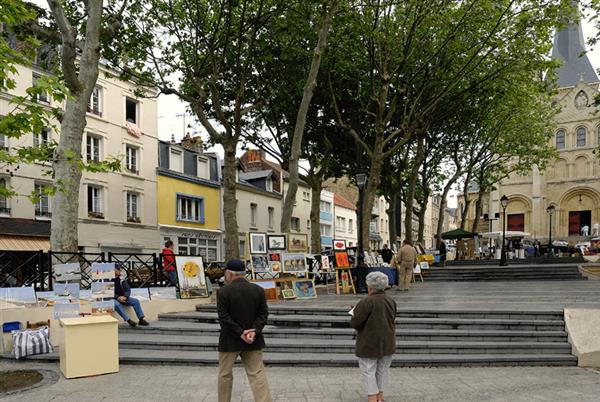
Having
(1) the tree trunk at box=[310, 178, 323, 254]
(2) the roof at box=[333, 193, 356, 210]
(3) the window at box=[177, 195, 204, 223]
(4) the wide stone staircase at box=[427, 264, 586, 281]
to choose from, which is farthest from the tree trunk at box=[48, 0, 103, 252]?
(2) the roof at box=[333, 193, 356, 210]

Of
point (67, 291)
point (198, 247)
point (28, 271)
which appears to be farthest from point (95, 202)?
point (67, 291)

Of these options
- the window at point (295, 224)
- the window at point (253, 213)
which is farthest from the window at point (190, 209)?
the window at point (295, 224)

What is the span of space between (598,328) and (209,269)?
1336 centimetres

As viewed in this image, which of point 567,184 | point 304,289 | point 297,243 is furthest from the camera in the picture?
point 567,184

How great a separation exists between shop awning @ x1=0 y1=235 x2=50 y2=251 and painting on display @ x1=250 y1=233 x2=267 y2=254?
11.5 metres

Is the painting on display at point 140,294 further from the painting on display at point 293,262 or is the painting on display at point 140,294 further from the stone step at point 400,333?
the painting on display at point 293,262

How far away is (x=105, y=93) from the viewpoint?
86.4 feet

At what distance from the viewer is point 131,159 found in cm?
2828

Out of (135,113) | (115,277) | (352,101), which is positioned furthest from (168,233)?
(115,277)

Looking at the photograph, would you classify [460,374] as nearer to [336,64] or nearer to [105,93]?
[336,64]

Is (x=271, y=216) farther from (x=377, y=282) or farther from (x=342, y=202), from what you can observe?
(x=377, y=282)

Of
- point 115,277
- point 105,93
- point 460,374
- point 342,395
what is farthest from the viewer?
point 105,93

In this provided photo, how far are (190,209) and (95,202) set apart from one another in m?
7.19

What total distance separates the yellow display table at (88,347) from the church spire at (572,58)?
61.0 meters
